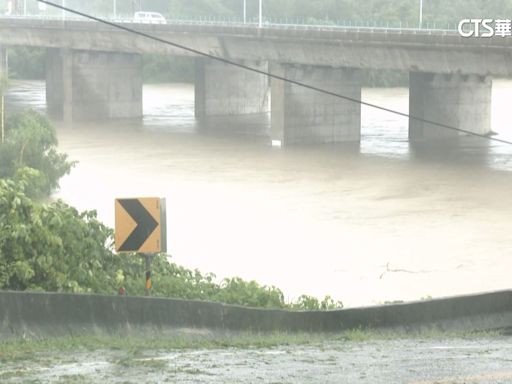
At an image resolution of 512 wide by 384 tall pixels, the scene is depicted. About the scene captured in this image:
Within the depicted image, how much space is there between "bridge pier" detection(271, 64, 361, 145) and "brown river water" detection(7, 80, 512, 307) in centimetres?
136

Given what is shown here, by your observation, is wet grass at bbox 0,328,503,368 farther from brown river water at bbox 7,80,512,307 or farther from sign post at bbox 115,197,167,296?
brown river water at bbox 7,80,512,307

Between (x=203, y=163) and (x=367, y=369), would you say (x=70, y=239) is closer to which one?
(x=367, y=369)

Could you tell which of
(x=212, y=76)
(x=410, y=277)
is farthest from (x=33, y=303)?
(x=212, y=76)

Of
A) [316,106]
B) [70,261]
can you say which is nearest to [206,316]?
[70,261]

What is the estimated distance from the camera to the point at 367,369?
11641mm

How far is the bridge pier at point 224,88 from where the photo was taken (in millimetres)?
75938

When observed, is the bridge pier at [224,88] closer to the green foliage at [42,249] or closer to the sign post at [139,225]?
the green foliage at [42,249]

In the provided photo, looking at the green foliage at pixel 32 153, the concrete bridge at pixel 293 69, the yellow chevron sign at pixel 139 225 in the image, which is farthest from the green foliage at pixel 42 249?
the concrete bridge at pixel 293 69

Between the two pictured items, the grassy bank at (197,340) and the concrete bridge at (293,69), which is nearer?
the grassy bank at (197,340)

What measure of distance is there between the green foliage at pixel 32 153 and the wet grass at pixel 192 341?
79.5 ft

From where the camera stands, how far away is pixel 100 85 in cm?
7619

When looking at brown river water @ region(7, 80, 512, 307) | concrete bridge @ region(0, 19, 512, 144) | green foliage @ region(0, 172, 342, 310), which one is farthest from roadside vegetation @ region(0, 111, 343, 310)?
concrete bridge @ region(0, 19, 512, 144)

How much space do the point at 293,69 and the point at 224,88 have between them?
50.6 feet

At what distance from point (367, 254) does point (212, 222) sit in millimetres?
6971
